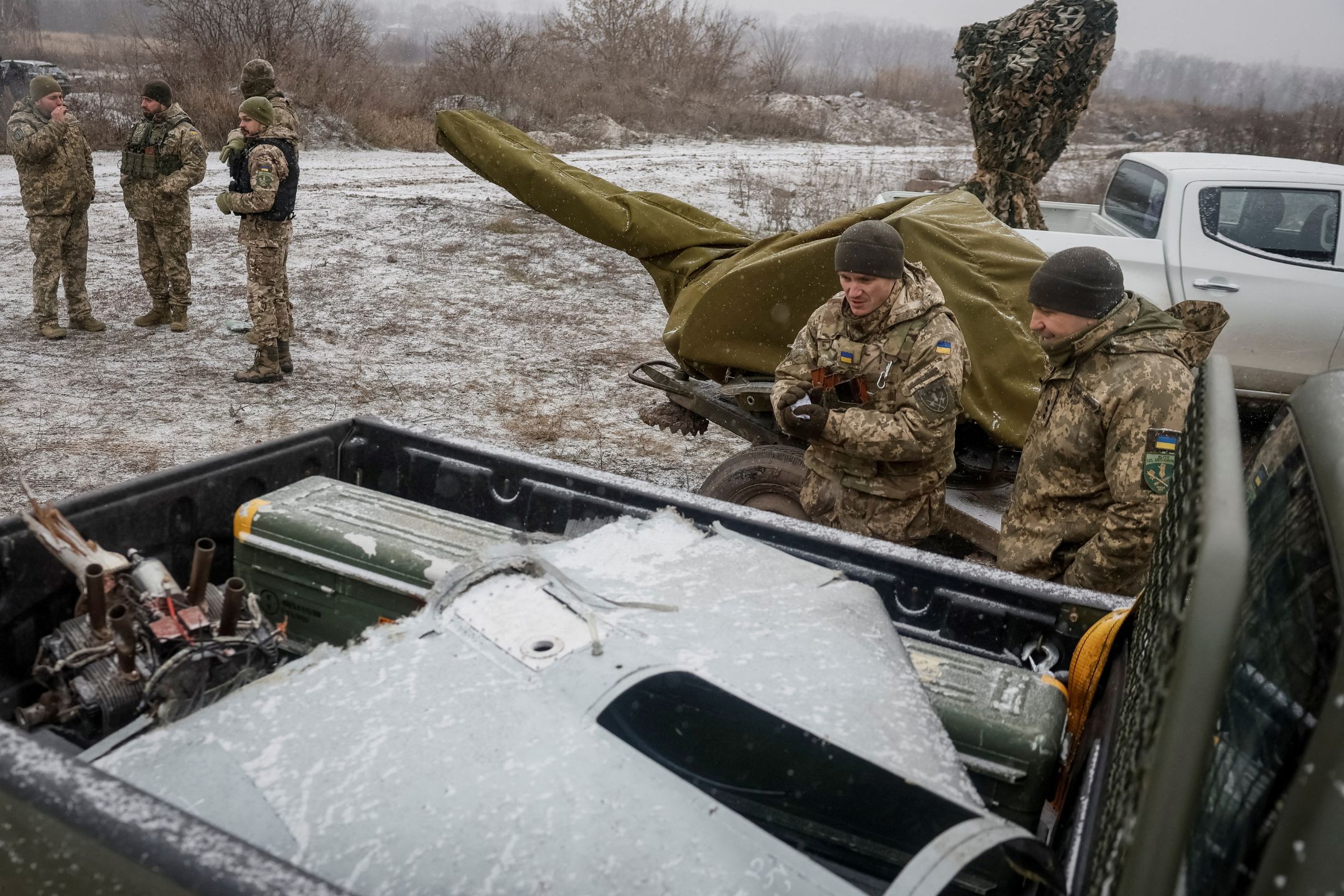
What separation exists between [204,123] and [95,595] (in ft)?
50.7

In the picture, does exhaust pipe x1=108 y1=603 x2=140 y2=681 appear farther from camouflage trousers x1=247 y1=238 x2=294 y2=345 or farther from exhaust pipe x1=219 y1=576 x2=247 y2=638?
camouflage trousers x1=247 y1=238 x2=294 y2=345

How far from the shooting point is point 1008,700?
2.10 metres

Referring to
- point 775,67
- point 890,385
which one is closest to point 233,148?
point 890,385

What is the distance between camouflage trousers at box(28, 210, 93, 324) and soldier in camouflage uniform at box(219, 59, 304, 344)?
146 cm

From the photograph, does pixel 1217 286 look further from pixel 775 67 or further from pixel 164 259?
pixel 775 67

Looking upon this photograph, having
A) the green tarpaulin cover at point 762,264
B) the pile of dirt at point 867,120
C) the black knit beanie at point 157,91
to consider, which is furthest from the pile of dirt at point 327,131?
the pile of dirt at point 867,120

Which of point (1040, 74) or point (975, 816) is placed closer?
point (975, 816)

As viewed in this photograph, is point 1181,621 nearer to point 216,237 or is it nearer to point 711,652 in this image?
point 711,652

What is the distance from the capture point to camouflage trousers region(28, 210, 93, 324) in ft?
23.4

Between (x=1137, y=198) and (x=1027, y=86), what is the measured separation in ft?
3.26

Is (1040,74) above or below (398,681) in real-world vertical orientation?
above

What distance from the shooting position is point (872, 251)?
333cm

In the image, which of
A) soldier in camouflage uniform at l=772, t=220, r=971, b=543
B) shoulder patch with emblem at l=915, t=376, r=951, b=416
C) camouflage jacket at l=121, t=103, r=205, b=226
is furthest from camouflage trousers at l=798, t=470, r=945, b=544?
camouflage jacket at l=121, t=103, r=205, b=226

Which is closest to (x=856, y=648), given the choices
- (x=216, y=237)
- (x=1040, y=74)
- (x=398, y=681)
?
(x=398, y=681)
